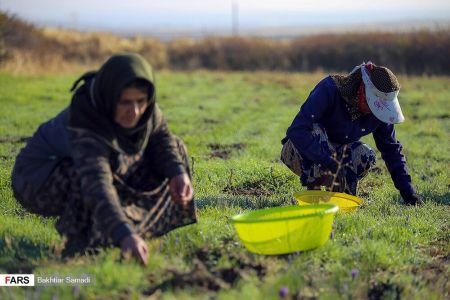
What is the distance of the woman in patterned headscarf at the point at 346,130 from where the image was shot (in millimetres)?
5477

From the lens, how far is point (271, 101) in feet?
54.3

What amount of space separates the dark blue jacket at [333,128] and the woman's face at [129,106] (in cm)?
222

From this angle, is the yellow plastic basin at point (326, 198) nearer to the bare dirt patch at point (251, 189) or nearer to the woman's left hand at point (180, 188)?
the bare dirt patch at point (251, 189)

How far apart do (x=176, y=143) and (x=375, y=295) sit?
5.44 feet

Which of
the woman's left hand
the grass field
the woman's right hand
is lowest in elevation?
the grass field

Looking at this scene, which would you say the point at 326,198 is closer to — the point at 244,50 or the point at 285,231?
the point at 285,231

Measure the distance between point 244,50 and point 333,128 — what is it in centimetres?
2679

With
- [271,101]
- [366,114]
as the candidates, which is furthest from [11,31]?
[366,114]

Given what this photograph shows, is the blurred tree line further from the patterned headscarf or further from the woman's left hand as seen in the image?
the woman's left hand

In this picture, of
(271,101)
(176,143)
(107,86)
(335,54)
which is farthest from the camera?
(335,54)

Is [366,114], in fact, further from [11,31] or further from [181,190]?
[11,31]

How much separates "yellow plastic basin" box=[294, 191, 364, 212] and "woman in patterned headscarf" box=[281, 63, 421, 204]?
152 millimetres

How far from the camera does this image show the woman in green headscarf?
3668mm

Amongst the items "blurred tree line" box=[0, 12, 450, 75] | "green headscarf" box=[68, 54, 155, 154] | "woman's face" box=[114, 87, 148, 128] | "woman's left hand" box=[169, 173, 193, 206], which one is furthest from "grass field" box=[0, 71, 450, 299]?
"blurred tree line" box=[0, 12, 450, 75]
